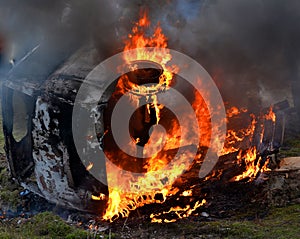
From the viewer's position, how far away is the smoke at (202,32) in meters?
5.92

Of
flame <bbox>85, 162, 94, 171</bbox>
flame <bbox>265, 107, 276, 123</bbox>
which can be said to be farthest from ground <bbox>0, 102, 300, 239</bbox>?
flame <bbox>265, 107, 276, 123</bbox>

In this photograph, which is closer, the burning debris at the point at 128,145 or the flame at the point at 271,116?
the burning debris at the point at 128,145

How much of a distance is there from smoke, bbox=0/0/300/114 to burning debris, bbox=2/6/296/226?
0.29 m

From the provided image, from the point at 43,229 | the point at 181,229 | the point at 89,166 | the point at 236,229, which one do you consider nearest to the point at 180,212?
the point at 181,229

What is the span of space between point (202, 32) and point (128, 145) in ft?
9.29

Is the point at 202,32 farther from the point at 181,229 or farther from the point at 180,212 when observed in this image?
the point at 181,229

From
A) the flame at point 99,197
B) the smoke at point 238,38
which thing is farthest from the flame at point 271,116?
the flame at point 99,197

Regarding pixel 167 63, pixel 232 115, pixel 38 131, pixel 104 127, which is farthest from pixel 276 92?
pixel 38 131

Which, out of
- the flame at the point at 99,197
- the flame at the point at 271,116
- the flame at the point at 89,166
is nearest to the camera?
the flame at the point at 89,166

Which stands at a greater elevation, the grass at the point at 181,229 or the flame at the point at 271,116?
the flame at the point at 271,116

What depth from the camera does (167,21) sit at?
689 cm

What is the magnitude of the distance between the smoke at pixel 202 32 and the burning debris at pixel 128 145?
29 cm

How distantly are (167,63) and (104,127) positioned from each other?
182cm

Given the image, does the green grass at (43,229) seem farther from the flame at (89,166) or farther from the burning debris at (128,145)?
the flame at (89,166)
